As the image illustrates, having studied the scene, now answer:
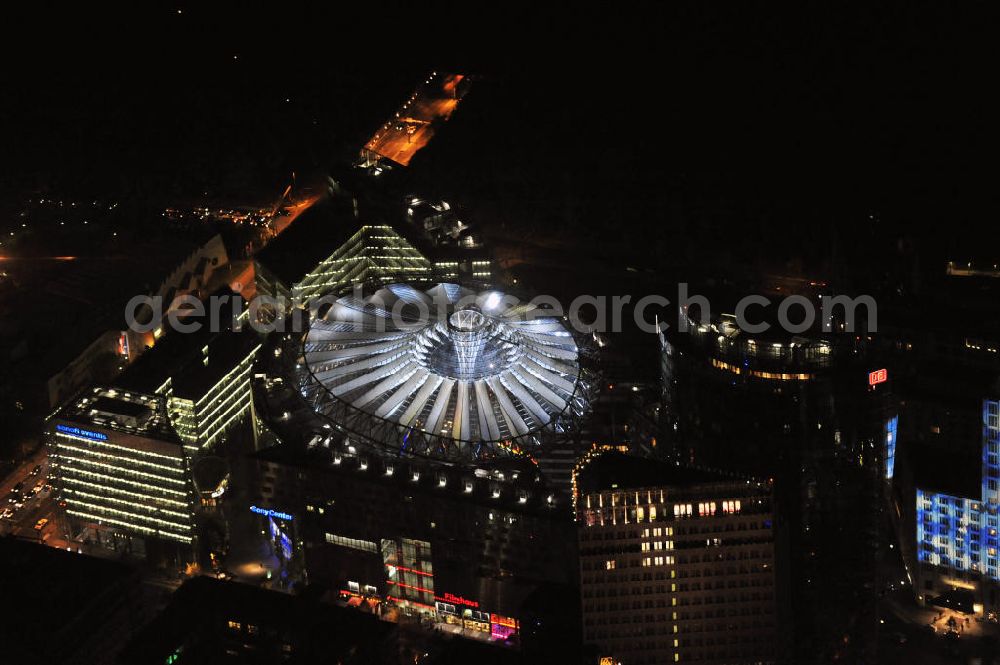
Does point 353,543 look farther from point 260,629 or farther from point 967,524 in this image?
point 967,524

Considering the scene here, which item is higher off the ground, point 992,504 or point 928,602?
point 992,504

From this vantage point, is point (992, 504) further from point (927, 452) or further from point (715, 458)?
point (715, 458)

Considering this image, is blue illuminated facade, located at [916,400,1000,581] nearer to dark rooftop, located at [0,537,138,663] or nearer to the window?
the window

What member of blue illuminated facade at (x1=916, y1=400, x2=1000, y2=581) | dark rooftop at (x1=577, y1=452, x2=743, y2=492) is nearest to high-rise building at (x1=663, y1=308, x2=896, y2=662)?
blue illuminated facade at (x1=916, y1=400, x2=1000, y2=581)

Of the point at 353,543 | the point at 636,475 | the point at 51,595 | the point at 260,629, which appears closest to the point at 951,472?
the point at 636,475

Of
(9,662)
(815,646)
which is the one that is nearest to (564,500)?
(815,646)

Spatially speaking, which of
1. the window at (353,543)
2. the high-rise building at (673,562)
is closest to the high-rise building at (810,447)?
the high-rise building at (673,562)
